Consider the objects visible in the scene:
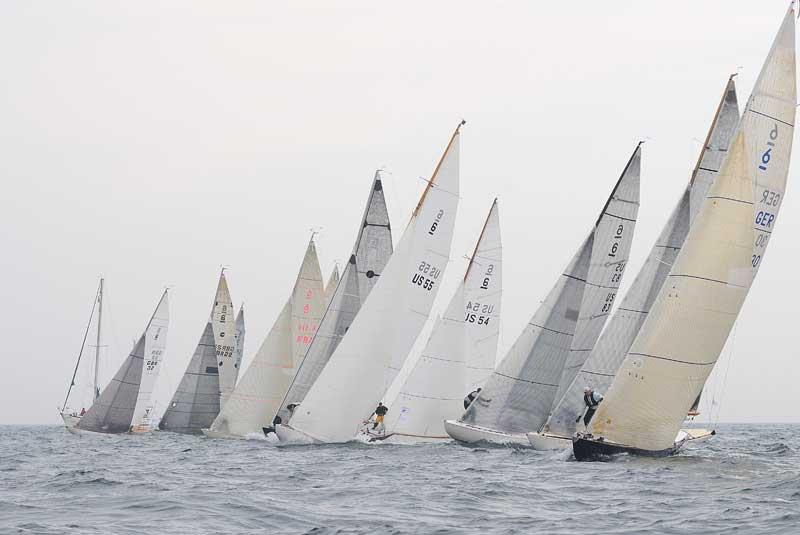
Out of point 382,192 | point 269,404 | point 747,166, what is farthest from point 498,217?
point 747,166

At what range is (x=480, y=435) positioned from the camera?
3081 cm

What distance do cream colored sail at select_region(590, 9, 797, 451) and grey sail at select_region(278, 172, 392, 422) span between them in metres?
14.6

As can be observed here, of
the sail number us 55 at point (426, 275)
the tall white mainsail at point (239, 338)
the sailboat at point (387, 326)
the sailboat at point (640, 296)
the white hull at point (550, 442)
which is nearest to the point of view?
the white hull at point (550, 442)

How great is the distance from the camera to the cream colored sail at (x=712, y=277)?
2314 centimetres

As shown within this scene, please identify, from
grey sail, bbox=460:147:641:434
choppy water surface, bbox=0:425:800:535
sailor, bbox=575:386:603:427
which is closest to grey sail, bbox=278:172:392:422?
grey sail, bbox=460:147:641:434

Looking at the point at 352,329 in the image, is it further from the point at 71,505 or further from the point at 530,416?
the point at 71,505

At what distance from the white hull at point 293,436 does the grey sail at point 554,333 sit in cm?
463

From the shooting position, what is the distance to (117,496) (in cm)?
1856

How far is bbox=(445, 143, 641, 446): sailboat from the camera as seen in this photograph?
3070 cm

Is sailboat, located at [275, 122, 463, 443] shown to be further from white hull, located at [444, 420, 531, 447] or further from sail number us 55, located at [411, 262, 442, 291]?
white hull, located at [444, 420, 531, 447]

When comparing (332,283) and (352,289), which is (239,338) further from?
(352,289)

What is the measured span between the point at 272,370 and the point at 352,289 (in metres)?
4.69

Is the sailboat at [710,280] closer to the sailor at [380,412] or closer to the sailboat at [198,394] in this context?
the sailor at [380,412]

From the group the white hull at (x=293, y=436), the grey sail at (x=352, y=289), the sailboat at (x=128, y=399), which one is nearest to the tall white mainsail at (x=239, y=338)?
the sailboat at (x=128, y=399)
